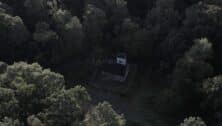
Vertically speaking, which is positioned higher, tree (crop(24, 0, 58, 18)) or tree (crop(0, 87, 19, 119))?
tree (crop(24, 0, 58, 18))

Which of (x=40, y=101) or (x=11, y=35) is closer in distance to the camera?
(x=40, y=101)

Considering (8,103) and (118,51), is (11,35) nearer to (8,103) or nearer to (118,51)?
(8,103)

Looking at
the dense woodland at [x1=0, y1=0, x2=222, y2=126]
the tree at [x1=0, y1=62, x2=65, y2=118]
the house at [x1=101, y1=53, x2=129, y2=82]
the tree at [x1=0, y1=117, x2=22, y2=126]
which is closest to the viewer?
the tree at [x1=0, y1=117, x2=22, y2=126]

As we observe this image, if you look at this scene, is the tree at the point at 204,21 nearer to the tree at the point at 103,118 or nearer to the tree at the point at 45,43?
the tree at the point at 45,43

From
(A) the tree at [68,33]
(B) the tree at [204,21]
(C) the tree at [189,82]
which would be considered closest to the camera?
(C) the tree at [189,82]

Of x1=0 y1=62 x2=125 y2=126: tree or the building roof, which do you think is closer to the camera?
x1=0 y1=62 x2=125 y2=126: tree

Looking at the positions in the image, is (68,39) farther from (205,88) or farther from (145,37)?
(205,88)

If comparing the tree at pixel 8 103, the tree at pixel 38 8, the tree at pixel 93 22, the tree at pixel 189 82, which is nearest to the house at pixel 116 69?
the tree at pixel 93 22

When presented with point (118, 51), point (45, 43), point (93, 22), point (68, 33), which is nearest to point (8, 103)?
point (45, 43)

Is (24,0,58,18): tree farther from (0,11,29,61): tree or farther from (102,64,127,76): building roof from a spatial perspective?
(102,64,127,76): building roof

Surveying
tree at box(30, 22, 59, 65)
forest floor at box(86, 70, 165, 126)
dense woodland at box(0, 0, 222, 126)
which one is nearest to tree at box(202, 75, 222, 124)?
dense woodland at box(0, 0, 222, 126)
